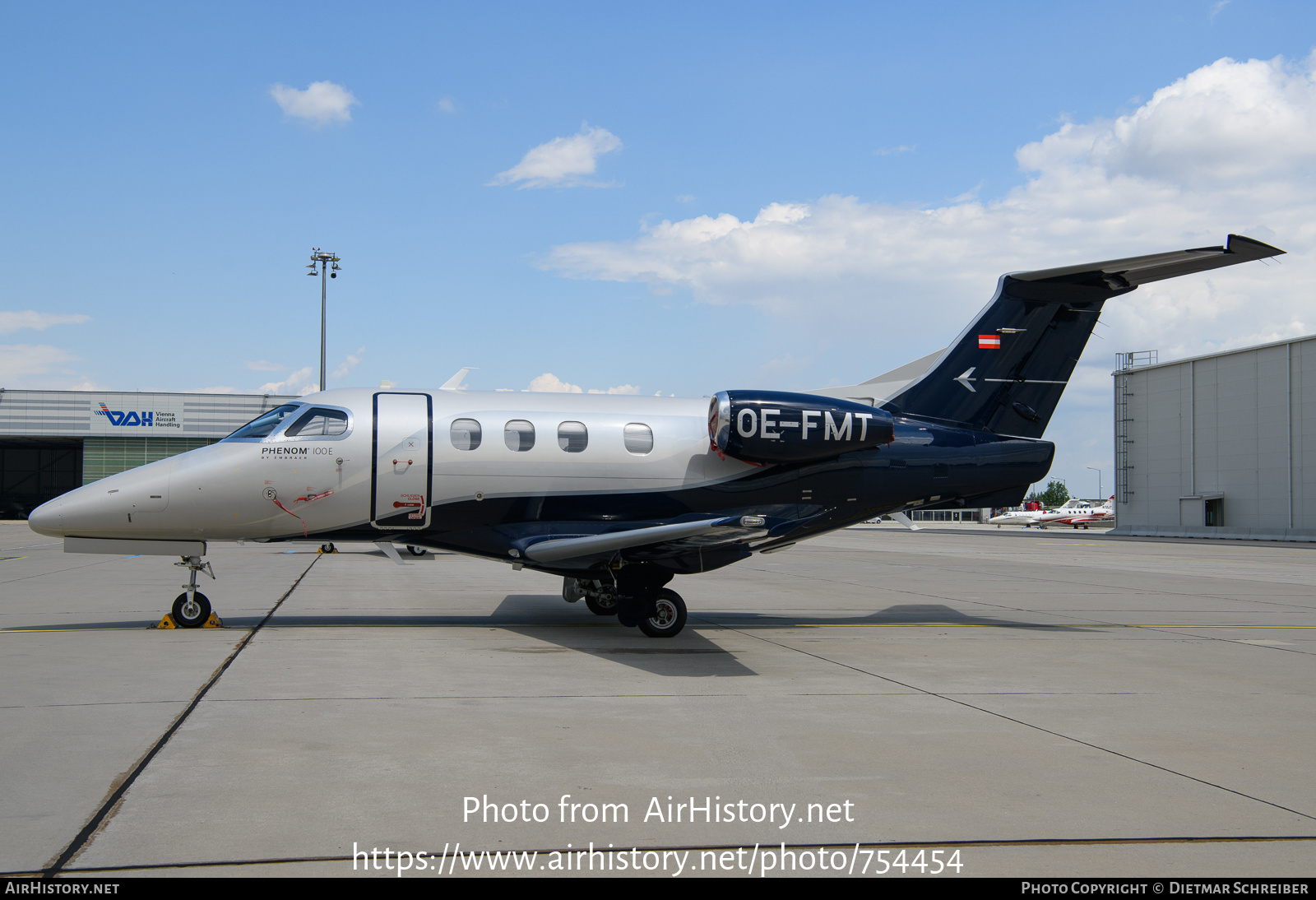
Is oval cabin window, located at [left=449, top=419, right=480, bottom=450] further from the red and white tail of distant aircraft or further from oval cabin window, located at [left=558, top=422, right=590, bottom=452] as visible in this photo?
the red and white tail of distant aircraft

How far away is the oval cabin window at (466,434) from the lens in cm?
1275

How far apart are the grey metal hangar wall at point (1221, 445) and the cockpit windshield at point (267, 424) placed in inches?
2310

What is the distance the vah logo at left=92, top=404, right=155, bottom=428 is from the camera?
6506 cm

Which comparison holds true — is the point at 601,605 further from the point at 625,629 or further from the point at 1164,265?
the point at 1164,265

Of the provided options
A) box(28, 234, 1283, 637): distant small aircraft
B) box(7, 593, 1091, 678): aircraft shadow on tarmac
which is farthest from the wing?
box(7, 593, 1091, 678): aircraft shadow on tarmac

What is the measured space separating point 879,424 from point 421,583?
1094 cm

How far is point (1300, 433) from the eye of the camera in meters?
56.2

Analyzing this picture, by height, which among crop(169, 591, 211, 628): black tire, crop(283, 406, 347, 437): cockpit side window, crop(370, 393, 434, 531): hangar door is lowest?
crop(169, 591, 211, 628): black tire

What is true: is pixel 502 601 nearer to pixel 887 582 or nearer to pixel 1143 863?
pixel 887 582

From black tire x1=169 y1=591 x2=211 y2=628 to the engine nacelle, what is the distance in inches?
280

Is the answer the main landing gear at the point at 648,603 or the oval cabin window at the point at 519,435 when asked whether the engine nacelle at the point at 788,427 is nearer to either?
the main landing gear at the point at 648,603

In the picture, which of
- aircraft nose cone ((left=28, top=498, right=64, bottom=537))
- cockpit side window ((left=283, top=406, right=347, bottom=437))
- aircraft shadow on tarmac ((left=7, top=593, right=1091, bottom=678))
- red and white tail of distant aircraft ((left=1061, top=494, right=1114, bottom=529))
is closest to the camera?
aircraft shadow on tarmac ((left=7, top=593, right=1091, bottom=678))

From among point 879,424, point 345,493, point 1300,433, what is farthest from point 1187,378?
point 345,493

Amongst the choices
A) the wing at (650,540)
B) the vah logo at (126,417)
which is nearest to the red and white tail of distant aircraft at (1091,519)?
the vah logo at (126,417)
